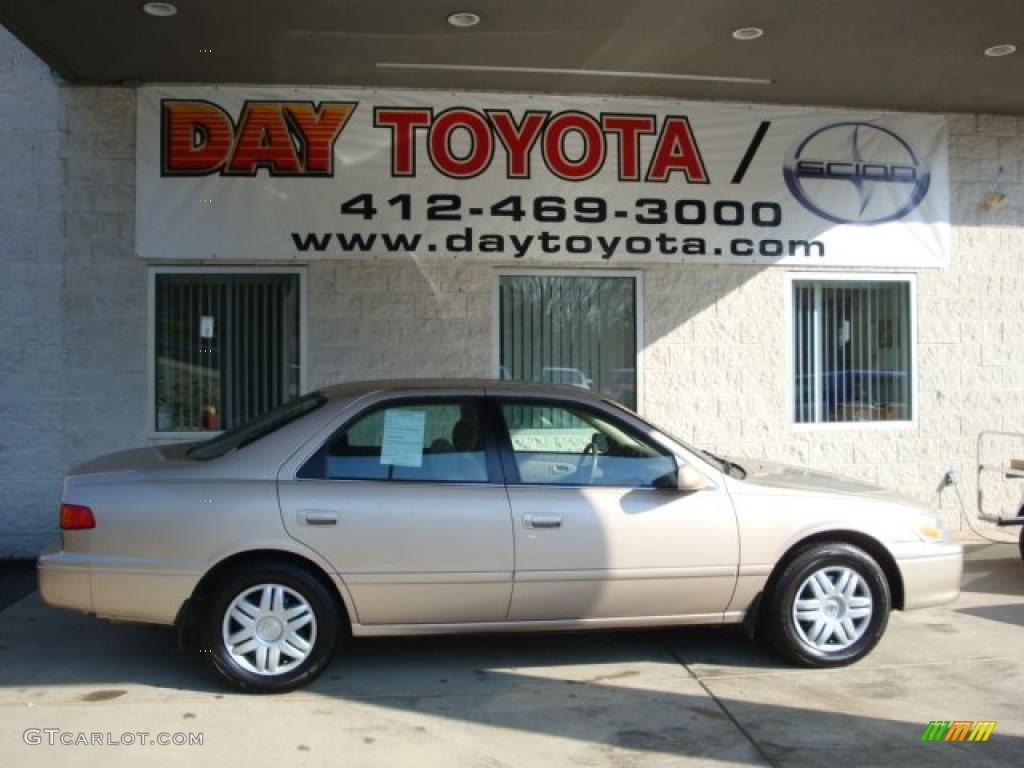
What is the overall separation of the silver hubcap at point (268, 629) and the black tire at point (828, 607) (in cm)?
244

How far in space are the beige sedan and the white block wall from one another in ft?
9.59

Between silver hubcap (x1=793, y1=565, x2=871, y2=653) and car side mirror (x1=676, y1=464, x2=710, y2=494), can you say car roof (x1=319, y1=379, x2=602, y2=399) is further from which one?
silver hubcap (x1=793, y1=565, x2=871, y2=653)

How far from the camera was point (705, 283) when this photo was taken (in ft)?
28.4

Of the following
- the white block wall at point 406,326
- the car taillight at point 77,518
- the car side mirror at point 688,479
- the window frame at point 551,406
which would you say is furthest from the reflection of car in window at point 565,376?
the car taillight at point 77,518

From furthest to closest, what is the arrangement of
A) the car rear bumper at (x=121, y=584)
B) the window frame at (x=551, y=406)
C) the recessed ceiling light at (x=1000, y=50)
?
the recessed ceiling light at (x=1000, y=50), the window frame at (x=551, y=406), the car rear bumper at (x=121, y=584)

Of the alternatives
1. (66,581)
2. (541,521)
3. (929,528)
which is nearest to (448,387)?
(541,521)

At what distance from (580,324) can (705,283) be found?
119 cm

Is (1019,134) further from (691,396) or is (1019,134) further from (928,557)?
(928,557)

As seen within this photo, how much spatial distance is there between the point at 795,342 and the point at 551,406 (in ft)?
14.7

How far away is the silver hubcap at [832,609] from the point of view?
5152mm

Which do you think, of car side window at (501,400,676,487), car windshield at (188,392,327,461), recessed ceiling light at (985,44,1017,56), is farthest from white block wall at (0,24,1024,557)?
car side window at (501,400,676,487)

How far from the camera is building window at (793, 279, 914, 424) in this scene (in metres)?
8.97

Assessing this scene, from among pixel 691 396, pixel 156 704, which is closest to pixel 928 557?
pixel 691 396

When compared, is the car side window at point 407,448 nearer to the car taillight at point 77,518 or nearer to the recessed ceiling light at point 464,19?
the car taillight at point 77,518
